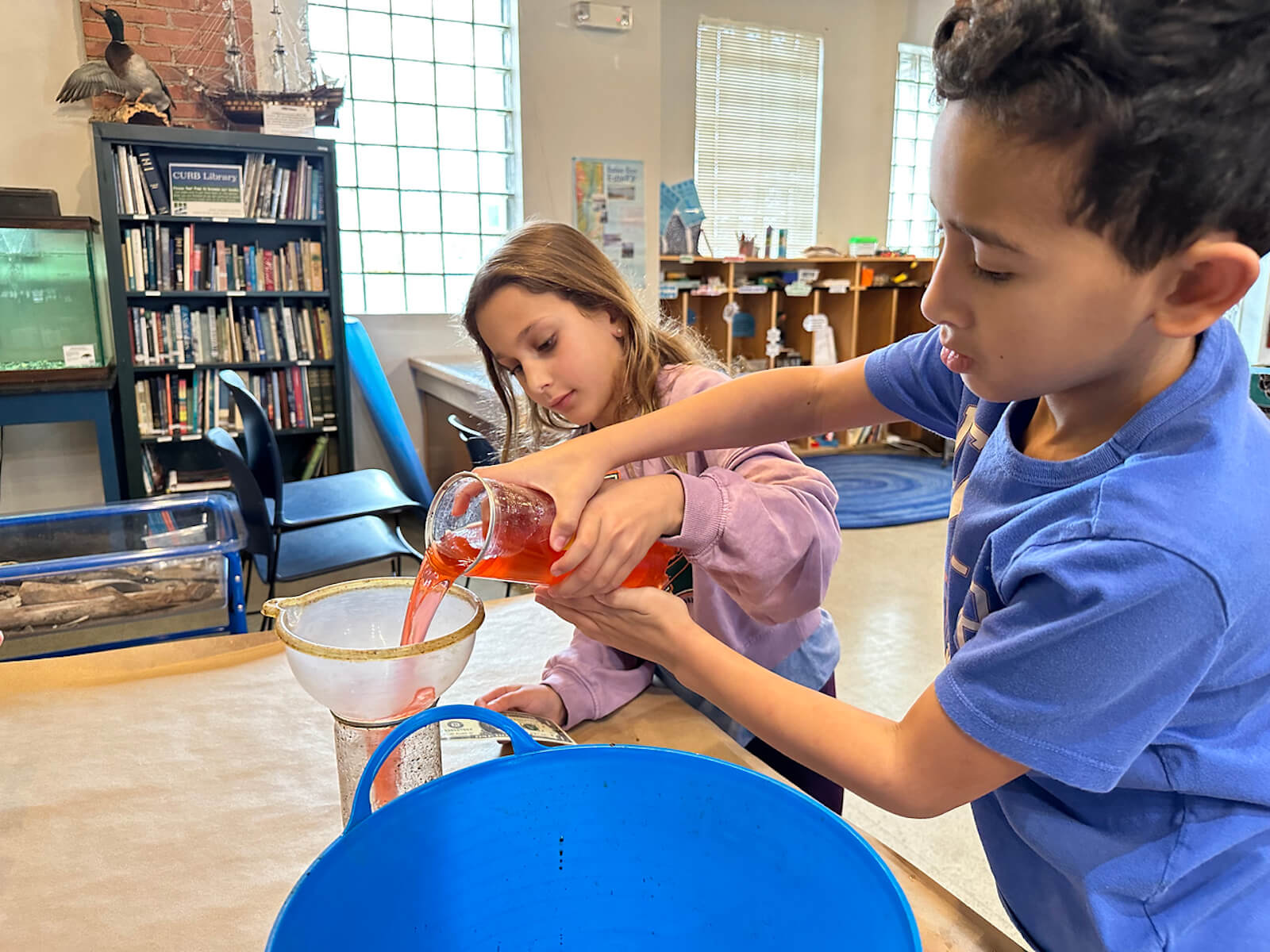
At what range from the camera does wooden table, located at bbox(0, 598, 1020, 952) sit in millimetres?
658

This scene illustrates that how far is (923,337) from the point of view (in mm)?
887

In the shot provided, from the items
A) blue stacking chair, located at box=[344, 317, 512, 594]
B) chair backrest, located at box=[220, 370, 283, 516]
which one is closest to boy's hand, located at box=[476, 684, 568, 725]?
chair backrest, located at box=[220, 370, 283, 516]

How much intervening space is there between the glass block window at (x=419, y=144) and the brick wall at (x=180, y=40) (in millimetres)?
580

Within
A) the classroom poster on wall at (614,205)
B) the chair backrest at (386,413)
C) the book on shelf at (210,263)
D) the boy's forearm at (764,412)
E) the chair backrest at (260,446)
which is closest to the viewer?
the boy's forearm at (764,412)

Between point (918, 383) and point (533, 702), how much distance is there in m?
0.52

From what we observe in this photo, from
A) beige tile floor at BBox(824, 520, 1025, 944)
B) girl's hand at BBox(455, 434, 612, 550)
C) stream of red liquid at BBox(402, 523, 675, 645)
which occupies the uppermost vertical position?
girl's hand at BBox(455, 434, 612, 550)

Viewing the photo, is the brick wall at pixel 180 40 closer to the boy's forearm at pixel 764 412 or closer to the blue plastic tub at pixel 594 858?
the boy's forearm at pixel 764 412

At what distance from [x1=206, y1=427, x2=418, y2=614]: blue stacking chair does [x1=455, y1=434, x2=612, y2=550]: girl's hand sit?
155cm

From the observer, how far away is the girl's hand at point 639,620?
0.67 metres

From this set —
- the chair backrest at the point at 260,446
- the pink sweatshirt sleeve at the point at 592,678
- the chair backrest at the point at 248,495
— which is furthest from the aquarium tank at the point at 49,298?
the pink sweatshirt sleeve at the point at 592,678

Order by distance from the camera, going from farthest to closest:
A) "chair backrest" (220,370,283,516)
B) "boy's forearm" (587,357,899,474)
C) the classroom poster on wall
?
the classroom poster on wall → "chair backrest" (220,370,283,516) → "boy's forearm" (587,357,899,474)

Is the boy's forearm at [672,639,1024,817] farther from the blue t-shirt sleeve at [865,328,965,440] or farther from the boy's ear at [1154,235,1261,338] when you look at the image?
the blue t-shirt sleeve at [865,328,965,440]

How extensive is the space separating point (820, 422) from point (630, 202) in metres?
3.70

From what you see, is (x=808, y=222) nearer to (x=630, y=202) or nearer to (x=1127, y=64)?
(x=630, y=202)
